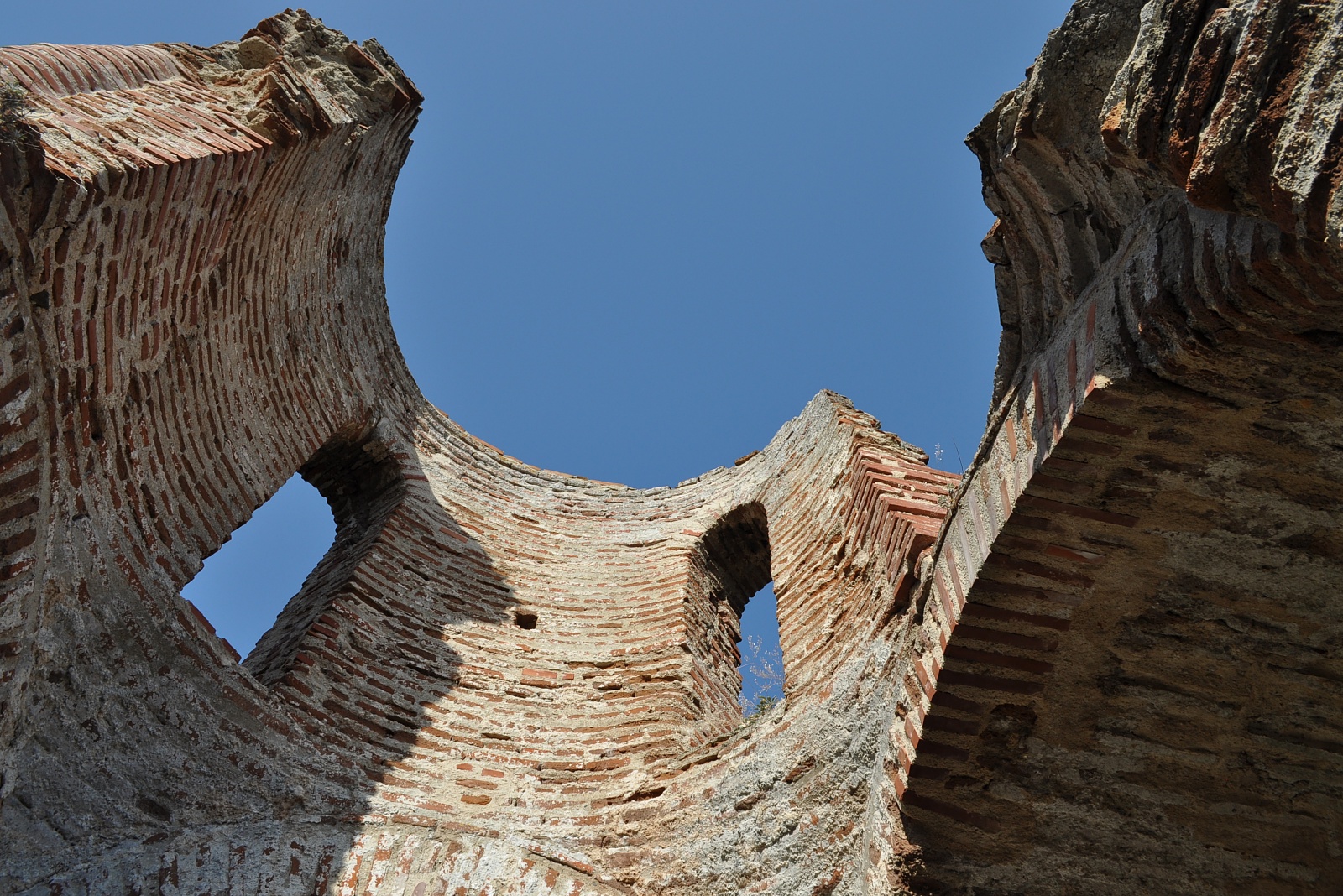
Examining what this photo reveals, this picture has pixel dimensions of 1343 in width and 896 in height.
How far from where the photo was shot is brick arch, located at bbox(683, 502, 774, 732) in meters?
5.82

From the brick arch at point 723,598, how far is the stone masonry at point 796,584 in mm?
83

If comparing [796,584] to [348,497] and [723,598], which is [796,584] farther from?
[348,497]

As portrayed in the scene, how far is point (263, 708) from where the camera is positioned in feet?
15.0

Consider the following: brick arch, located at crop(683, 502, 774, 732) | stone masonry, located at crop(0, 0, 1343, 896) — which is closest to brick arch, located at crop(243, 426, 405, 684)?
stone masonry, located at crop(0, 0, 1343, 896)

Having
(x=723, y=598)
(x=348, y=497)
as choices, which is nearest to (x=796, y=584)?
(x=723, y=598)

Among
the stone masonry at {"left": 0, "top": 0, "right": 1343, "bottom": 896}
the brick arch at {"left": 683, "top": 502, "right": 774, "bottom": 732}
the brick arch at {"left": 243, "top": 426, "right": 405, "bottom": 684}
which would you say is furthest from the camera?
the brick arch at {"left": 243, "top": 426, "right": 405, "bottom": 684}

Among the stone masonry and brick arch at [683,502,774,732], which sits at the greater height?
brick arch at [683,502,774,732]

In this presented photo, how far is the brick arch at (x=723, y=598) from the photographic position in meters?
5.82

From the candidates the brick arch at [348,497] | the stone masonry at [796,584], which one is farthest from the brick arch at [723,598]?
the brick arch at [348,497]

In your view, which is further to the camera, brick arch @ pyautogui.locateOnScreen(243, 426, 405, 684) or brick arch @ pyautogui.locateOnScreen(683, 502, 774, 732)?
brick arch @ pyautogui.locateOnScreen(243, 426, 405, 684)

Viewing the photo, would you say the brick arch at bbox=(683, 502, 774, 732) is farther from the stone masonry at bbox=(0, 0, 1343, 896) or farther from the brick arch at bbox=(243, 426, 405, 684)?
the brick arch at bbox=(243, 426, 405, 684)

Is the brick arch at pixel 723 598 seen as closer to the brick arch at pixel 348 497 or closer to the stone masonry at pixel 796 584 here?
the stone masonry at pixel 796 584

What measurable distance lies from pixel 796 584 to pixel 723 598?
61.3 inches

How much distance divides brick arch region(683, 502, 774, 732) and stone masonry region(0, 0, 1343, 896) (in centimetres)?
8
